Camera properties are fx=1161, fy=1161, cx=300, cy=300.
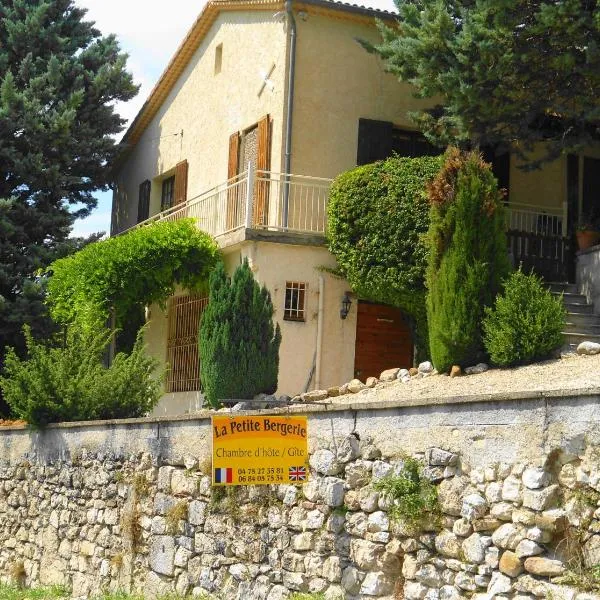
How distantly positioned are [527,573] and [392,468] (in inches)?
63.8

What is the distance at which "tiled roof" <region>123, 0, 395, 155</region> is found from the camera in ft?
59.6

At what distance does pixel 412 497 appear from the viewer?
821 centimetres

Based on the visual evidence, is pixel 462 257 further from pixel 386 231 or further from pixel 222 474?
pixel 222 474

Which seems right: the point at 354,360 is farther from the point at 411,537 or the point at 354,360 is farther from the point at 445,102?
the point at 411,537

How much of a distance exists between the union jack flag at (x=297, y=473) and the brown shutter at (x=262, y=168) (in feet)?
27.9

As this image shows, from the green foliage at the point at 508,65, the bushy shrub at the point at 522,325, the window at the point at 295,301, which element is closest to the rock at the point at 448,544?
the bushy shrub at the point at 522,325

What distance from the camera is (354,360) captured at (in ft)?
57.3

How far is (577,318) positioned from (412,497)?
8.11 m

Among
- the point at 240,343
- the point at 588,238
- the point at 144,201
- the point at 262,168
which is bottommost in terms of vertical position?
the point at 240,343

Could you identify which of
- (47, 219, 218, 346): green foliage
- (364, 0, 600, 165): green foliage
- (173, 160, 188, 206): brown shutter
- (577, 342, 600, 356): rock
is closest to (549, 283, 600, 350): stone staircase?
(577, 342, 600, 356): rock

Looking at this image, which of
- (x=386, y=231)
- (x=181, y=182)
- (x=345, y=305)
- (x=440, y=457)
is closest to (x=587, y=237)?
(x=386, y=231)

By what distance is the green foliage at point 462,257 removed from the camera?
13836mm

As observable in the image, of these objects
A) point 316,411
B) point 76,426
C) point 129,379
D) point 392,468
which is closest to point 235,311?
point 129,379

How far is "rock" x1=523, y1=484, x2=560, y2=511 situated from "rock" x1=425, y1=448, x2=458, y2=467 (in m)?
0.87
